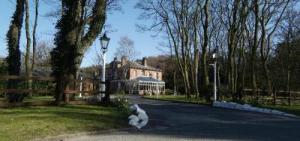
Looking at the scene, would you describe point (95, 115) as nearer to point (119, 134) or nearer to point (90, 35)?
point (119, 134)

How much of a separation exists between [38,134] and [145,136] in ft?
10.4

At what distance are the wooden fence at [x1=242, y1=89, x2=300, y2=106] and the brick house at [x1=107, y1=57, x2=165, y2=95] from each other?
51.2 m

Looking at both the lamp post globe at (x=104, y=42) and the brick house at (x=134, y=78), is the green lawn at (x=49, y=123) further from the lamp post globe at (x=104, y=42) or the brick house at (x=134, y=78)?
the brick house at (x=134, y=78)

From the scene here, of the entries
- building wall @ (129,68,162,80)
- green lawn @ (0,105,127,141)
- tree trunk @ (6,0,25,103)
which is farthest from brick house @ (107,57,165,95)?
green lawn @ (0,105,127,141)

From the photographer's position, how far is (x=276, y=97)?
117ft

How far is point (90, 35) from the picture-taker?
25.8 metres

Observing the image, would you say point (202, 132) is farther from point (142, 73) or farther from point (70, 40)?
point (142, 73)

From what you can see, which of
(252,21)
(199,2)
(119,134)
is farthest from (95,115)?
(252,21)

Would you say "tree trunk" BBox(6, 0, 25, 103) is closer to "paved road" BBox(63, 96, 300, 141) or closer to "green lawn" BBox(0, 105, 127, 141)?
"green lawn" BBox(0, 105, 127, 141)


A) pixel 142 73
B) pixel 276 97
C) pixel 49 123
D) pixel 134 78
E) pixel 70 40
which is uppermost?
pixel 142 73

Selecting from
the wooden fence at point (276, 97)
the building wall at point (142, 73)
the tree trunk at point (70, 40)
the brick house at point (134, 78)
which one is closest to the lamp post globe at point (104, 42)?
the tree trunk at point (70, 40)

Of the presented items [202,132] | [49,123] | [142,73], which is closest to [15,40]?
[49,123]

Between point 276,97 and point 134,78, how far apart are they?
62.3m

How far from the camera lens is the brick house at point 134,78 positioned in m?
92.5
